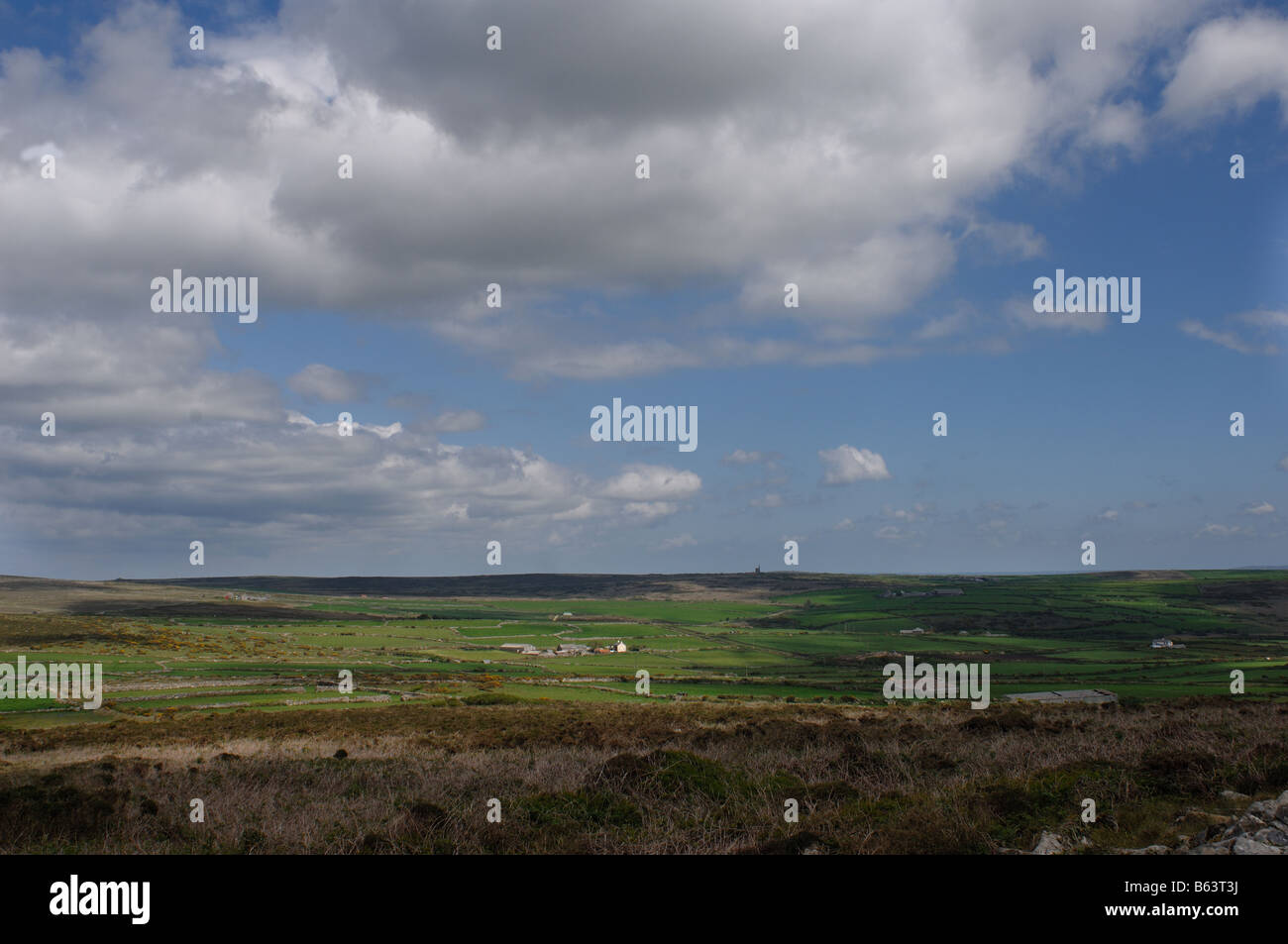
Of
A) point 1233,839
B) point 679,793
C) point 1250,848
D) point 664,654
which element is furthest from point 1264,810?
point 664,654

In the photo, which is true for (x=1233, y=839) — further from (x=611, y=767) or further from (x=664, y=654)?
(x=664, y=654)

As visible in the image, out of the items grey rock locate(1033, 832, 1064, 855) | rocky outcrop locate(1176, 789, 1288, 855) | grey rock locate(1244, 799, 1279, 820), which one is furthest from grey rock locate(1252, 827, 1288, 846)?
grey rock locate(1033, 832, 1064, 855)

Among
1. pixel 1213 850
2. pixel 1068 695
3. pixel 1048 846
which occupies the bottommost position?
pixel 1068 695

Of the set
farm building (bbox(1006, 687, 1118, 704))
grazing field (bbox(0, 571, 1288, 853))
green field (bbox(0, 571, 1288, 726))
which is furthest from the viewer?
green field (bbox(0, 571, 1288, 726))

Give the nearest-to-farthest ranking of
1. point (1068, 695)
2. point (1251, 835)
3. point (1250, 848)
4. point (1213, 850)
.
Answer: point (1250, 848)
point (1213, 850)
point (1251, 835)
point (1068, 695)

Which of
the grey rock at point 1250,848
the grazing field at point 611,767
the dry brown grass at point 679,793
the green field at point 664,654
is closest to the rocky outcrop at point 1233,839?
the grey rock at point 1250,848

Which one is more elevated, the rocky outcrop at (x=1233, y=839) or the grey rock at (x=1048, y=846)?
the rocky outcrop at (x=1233, y=839)

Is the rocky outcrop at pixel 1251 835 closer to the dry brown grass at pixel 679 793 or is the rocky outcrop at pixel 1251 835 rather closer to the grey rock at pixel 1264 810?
the grey rock at pixel 1264 810

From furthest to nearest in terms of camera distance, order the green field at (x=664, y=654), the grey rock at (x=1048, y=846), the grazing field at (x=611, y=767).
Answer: the green field at (x=664, y=654), the grazing field at (x=611, y=767), the grey rock at (x=1048, y=846)

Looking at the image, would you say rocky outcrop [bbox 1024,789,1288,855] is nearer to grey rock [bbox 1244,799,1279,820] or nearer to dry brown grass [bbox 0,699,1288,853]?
grey rock [bbox 1244,799,1279,820]

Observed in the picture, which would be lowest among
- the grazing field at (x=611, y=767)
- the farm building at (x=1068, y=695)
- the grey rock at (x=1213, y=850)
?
the farm building at (x=1068, y=695)
